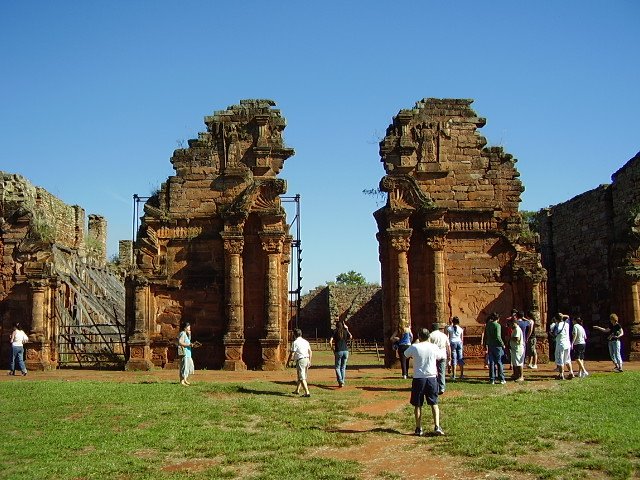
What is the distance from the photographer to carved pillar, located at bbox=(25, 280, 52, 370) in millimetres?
20844

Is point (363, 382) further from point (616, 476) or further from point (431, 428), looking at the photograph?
point (616, 476)

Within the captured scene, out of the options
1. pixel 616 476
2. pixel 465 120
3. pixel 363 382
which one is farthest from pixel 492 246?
pixel 616 476

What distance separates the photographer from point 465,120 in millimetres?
21266

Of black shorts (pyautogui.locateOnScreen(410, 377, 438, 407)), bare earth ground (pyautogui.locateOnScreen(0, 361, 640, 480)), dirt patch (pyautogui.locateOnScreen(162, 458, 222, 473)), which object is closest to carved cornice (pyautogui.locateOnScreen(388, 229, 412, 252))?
bare earth ground (pyautogui.locateOnScreen(0, 361, 640, 480))

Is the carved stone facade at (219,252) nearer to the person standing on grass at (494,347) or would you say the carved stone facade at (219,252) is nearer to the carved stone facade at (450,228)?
the carved stone facade at (450,228)

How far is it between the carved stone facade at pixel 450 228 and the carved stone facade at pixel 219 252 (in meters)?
3.37

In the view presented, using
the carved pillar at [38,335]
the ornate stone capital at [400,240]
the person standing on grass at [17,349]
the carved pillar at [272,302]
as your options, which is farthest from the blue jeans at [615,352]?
the carved pillar at [38,335]

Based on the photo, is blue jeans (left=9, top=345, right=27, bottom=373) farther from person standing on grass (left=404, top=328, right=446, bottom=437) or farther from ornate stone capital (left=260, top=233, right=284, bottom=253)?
person standing on grass (left=404, top=328, right=446, bottom=437)

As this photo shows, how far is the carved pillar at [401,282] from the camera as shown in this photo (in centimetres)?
1967

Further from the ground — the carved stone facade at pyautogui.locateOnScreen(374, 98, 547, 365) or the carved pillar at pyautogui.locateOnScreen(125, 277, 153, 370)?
the carved stone facade at pyautogui.locateOnScreen(374, 98, 547, 365)

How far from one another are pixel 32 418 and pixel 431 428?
7.10 meters

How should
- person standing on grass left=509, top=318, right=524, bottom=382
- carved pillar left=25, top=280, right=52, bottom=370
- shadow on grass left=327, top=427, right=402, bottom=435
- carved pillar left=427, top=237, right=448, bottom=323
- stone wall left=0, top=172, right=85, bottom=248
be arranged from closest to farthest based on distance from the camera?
shadow on grass left=327, top=427, right=402, bottom=435 → person standing on grass left=509, top=318, right=524, bottom=382 → carved pillar left=427, top=237, right=448, bottom=323 → carved pillar left=25, top=280, right=52, bottom=370 → stone wall left=0, top=172, right=85, bottom=248

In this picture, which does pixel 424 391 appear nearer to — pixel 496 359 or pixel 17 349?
pixel 496 359

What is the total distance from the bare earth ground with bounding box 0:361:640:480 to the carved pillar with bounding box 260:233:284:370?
558mm
